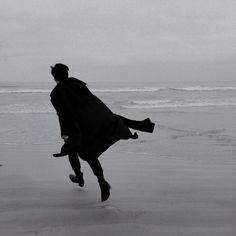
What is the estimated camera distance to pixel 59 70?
161 inches

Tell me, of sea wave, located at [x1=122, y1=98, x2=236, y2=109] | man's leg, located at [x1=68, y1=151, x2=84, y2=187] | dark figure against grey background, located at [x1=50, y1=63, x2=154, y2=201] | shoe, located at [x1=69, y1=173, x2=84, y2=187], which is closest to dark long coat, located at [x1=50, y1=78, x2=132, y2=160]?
dark figure against grey background, located at [x1=50, y1=63, x2=154, y2=201]

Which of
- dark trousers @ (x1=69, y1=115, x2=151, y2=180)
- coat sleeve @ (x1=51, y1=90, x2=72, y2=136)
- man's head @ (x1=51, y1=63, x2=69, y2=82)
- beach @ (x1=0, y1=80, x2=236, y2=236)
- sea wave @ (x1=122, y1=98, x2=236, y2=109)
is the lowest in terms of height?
sea wave @ (x1=122, y1=98, x2=236, y2=109)

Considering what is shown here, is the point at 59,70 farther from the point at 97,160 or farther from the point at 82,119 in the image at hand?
the point at 97,160

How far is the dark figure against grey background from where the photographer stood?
402 cm

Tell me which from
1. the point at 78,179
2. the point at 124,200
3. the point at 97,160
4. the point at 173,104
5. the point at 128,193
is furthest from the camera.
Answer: the point at 173,104

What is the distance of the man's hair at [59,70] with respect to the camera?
4.08 meters

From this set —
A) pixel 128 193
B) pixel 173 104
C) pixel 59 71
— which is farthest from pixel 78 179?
pixel 173 104

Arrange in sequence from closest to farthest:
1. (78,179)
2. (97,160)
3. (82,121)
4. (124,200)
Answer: (82,121) < (97,160) < (124,200) < (78,179)

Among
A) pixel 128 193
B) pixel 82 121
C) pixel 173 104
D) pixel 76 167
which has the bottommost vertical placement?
pixel 173 104

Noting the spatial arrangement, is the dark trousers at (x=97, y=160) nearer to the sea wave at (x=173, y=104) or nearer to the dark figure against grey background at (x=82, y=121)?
the dark figure against grey background at (x=82, y=121)

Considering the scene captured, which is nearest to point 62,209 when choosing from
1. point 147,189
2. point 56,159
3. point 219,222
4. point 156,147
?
point 147,189

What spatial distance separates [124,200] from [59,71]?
4.93 feet

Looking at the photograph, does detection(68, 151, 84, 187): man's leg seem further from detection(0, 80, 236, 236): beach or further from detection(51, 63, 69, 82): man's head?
detection(51, 63, 69, 82): man's head

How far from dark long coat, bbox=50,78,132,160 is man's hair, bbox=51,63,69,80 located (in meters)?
0.07
